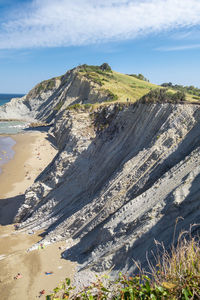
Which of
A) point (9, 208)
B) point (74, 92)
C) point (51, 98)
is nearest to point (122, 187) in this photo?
point (9, 208)

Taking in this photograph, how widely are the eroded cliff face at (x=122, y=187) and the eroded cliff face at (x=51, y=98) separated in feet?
129

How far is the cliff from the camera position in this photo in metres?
8.52

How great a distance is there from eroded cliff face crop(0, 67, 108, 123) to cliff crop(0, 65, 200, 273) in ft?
129

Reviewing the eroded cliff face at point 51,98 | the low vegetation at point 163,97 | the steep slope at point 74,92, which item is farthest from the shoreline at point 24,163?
the low vegetation at point 163,97

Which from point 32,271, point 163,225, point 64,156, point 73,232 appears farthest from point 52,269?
point 64,156

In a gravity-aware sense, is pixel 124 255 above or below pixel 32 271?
above

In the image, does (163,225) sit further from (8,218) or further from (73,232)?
(8,218)

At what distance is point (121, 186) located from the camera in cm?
1123

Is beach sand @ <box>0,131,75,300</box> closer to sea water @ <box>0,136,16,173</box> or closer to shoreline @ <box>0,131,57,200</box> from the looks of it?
shoreline @ <box>0,131,57,200</box>

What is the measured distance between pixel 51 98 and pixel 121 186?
2986 inches

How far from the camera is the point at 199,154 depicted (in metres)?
9.31

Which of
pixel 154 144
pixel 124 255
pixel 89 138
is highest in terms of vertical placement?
pixel 154 144

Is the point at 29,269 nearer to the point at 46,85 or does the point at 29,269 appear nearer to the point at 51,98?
the point at 51,98

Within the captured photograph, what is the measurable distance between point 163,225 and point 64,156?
31.7 feet
